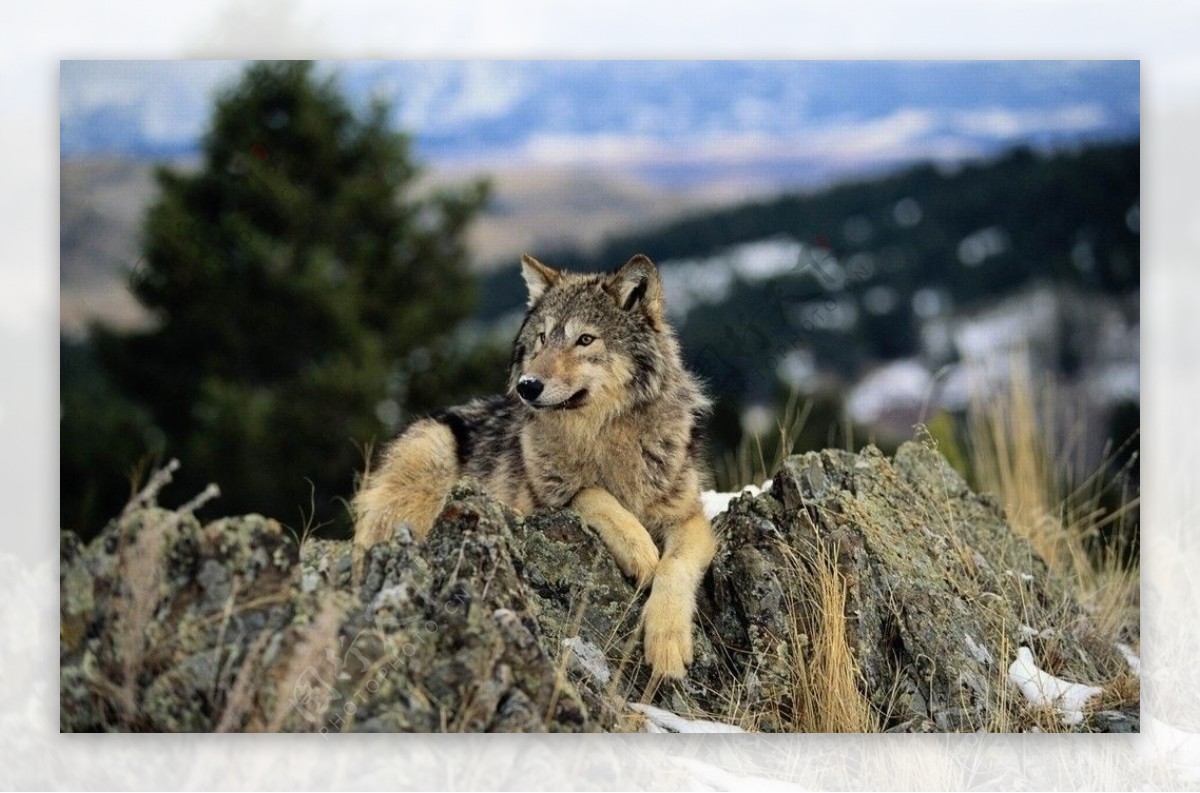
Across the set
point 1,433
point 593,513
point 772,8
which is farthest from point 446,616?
point 772,8

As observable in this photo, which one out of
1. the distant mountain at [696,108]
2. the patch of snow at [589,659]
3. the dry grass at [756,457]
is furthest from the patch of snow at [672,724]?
the distant mountain at [696,108]

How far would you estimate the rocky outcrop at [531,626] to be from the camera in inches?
183

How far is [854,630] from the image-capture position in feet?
16.3

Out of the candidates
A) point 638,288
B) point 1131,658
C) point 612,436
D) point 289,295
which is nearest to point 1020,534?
point 1131,658

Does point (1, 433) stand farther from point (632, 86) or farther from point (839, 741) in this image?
point (839, 741)

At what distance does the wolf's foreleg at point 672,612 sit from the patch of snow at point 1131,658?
2057 millimetres

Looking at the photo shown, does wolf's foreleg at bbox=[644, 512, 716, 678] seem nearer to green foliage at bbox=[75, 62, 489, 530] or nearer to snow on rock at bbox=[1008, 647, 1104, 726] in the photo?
snow on rock at bbox=[1008, 647, 1104, 726]

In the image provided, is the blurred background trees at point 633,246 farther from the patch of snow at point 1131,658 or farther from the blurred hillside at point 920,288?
the patch of snow at point 1131,658

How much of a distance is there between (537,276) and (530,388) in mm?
731

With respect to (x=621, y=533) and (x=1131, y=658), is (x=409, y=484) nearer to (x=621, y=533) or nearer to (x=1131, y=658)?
(x=621, y=533)

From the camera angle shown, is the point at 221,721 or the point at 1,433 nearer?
the point at 221,721

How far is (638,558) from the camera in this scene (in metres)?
4.78

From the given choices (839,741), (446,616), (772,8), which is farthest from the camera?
(772,8)

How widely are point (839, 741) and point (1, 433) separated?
376cm
